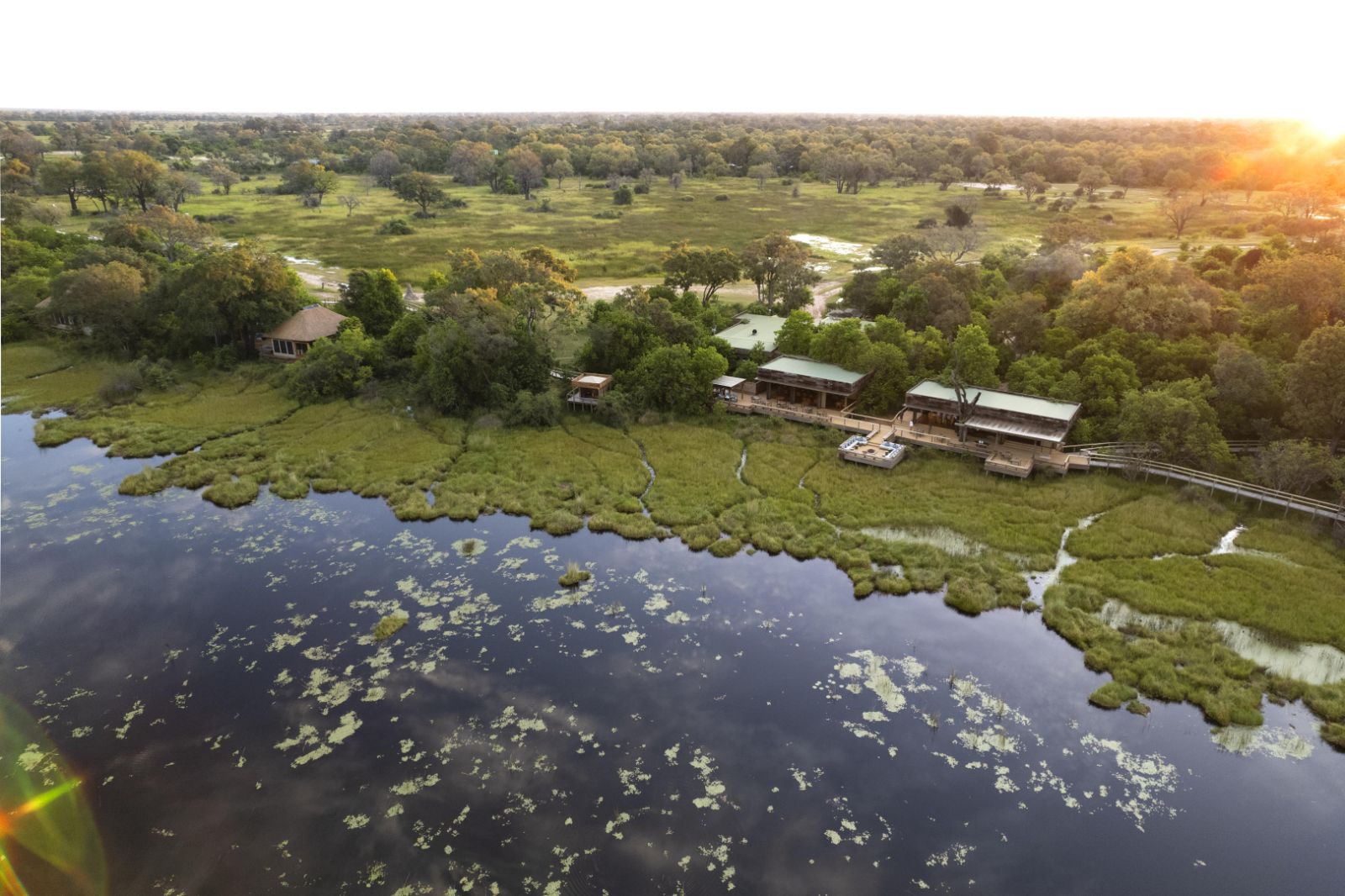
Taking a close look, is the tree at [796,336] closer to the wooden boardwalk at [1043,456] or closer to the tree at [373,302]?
the wooden boardwalk at [1043,456]

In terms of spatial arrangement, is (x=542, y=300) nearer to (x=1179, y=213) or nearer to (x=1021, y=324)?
(x=1021, y=324)

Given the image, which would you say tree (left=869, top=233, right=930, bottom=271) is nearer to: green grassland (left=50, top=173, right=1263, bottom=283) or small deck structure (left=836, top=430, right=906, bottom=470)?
green grassland (left=50, top=173, right=1263, bottom=283)

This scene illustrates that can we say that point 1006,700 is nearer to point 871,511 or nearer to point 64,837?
point 871,511

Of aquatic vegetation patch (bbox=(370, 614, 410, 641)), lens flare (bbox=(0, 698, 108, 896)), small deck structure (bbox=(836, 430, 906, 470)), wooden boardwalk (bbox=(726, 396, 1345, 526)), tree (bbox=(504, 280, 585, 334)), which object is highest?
tree (bbox=(504, 280, 585, 334))

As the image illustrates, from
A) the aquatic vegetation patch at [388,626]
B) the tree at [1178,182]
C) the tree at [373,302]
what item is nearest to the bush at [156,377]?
the tree at [373,302]

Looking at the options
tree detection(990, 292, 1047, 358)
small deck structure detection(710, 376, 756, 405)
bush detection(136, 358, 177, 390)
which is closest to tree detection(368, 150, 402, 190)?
bush detection(136, 358, 177, 390)
